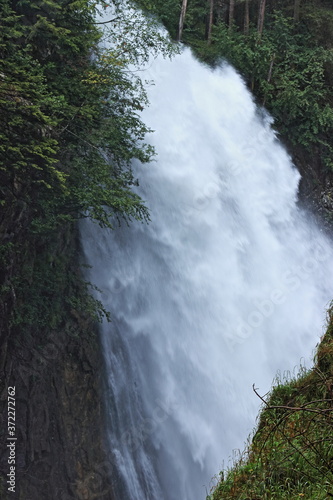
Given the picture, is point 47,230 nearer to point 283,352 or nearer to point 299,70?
point 283,352

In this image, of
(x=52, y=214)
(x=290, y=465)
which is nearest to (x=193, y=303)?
(x=52, y=214)

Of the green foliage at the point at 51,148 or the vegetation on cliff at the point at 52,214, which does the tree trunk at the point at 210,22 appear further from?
the green foliage at the point at 51,148

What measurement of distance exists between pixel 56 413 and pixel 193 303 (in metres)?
3.59

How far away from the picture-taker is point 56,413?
28.6ft

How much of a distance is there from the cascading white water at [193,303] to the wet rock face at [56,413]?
1.42ft

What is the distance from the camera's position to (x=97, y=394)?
9438 millimetres

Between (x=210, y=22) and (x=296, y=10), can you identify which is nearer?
(x=210, y=22)

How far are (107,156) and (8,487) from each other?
6.27 m

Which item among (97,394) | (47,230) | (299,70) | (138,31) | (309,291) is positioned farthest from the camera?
(299,70)

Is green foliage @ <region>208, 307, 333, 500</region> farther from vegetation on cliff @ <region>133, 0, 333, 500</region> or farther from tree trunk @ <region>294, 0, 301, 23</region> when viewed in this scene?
tree trunk @ <region>294, 0, 301, 23</region>

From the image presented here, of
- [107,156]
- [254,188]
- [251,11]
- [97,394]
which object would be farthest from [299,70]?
[97,394]

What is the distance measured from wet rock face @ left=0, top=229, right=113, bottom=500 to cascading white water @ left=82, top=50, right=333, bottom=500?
1.42 feet

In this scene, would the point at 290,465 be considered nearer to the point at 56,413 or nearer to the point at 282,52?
the point at 56,413

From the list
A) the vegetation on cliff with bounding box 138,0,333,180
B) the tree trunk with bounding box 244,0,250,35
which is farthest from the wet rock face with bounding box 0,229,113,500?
the tree trunk with bounding box 244,0,250,35
